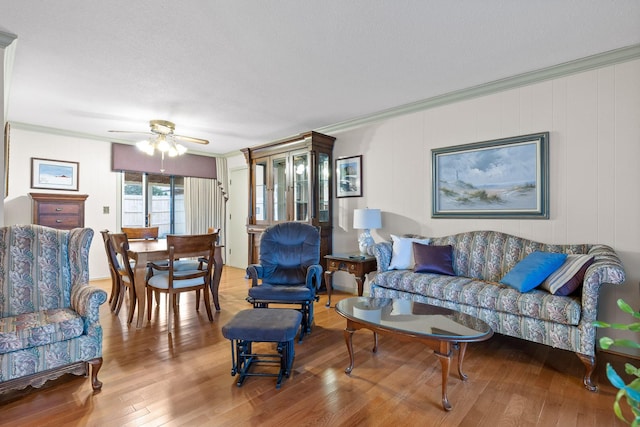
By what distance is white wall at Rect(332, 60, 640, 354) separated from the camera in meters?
2.70

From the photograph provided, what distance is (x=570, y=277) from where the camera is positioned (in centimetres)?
244

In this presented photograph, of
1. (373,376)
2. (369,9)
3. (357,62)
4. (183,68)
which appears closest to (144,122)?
(183,68)

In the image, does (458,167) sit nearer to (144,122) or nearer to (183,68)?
Answer: (183,68)

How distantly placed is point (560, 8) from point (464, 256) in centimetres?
216

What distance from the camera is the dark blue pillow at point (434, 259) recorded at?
130 inches

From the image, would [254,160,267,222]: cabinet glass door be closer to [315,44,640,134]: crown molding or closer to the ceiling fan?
the ceiling fan

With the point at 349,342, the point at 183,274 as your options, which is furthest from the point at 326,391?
the point at 183,274

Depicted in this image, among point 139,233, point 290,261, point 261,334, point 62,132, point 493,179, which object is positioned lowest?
point 261,334

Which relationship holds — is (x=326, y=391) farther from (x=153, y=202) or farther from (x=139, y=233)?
(x=153, y=202)

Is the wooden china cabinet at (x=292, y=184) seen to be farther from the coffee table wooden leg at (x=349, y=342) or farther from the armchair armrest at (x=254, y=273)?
the coffee table wooden leg at (x=349, y=342)

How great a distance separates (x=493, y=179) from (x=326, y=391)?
104 inches

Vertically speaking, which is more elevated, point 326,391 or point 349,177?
point 349,177

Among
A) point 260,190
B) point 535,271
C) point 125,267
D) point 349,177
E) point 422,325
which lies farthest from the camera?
point 260,190

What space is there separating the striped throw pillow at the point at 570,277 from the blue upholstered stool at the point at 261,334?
1937mm
